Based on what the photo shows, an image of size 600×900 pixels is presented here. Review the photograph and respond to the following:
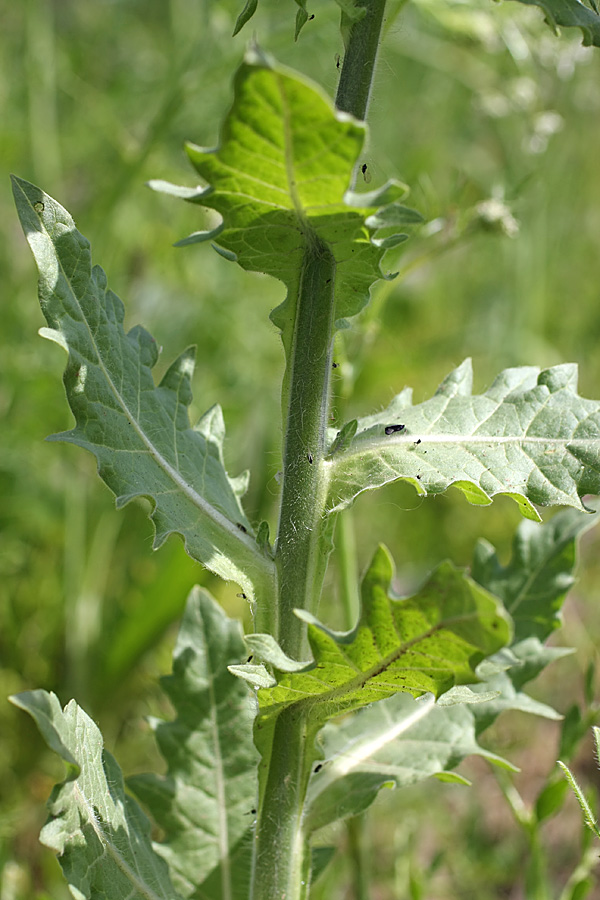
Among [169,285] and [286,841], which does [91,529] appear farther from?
[286,841]

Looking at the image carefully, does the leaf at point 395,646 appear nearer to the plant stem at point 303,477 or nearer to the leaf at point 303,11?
the plant stem at point 303,477

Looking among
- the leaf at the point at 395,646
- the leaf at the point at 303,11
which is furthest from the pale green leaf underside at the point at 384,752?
the leaf at the point at 303,11

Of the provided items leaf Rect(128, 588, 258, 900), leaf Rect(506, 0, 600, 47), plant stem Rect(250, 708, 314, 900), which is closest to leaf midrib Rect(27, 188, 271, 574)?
plant stem Rect(250, 708, 314, 900)

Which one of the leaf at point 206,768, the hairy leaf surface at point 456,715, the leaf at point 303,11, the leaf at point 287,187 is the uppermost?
the leaf at point 303,11

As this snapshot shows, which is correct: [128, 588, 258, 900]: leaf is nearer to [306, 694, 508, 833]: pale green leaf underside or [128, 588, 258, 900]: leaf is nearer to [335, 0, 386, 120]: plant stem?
[306, 694, 508, 833]: pale green leaf underside

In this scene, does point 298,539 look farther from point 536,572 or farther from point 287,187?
point 536,572

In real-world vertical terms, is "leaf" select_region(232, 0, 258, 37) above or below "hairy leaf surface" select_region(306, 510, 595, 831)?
above

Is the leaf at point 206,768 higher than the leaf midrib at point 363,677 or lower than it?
lower

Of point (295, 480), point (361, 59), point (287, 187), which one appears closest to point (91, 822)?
point (295, 480)
